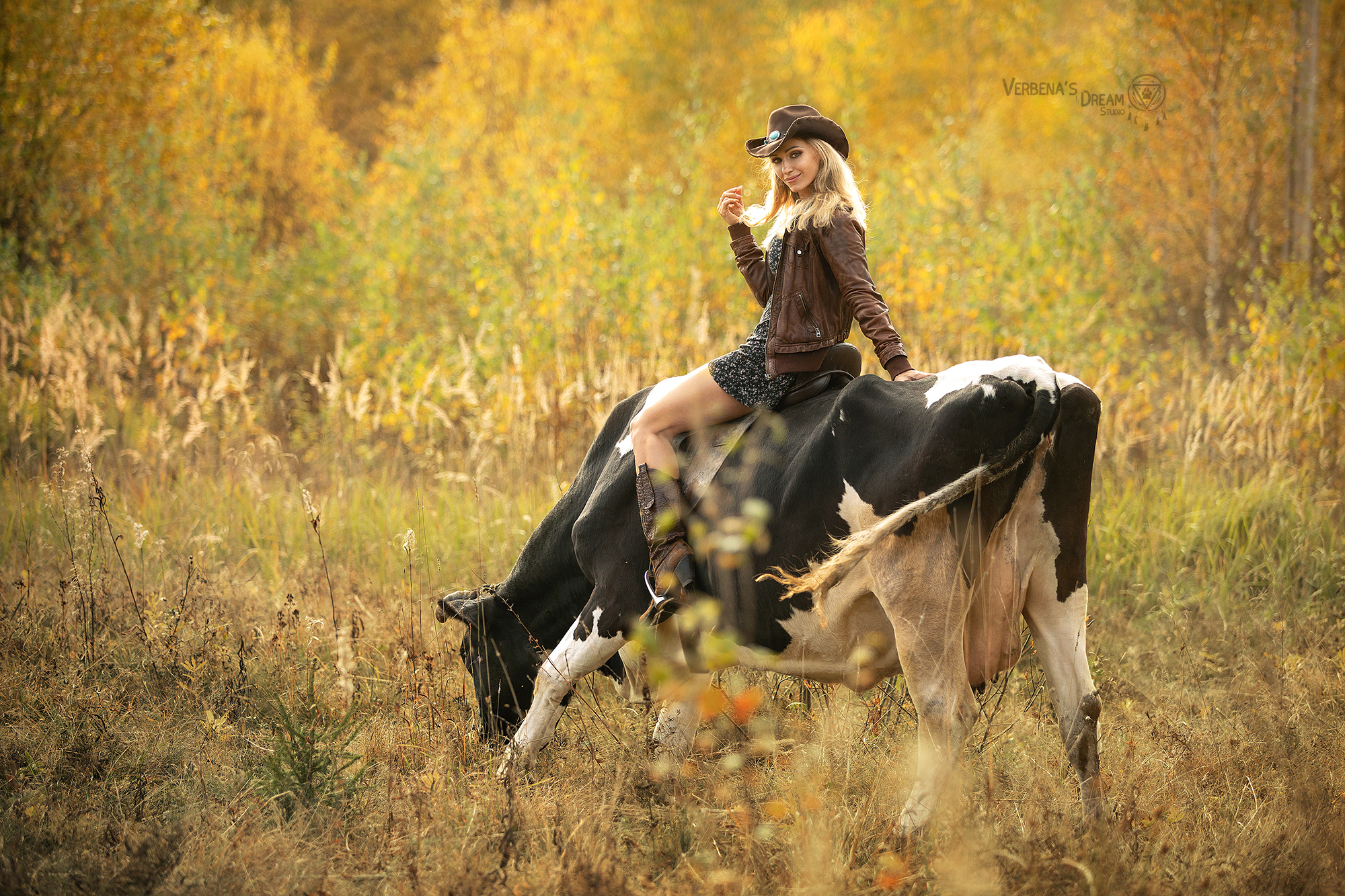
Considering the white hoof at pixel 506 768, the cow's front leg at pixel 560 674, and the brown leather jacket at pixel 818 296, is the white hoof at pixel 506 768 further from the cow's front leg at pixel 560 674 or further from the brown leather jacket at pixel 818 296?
the brown leather jacket at pixel 818 296

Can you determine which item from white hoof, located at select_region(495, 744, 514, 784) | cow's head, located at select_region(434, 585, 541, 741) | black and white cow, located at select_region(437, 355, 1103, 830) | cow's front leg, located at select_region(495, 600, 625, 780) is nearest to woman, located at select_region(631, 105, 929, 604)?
black and white cow, located at select_region(437, 355, 1103, 830)

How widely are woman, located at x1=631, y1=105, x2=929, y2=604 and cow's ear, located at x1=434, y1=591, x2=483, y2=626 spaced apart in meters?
0.94

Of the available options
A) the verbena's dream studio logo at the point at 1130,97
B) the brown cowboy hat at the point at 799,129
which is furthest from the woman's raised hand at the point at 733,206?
the verbena's dream studio logo at the point at 1130,97

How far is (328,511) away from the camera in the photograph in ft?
18.5

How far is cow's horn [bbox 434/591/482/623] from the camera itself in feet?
11.9

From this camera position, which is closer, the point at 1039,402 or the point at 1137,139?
the point at 1039,402

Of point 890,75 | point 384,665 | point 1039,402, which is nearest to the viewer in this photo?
point 1039,402

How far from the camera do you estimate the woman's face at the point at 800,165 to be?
3.04m

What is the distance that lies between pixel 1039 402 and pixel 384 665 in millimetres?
3057

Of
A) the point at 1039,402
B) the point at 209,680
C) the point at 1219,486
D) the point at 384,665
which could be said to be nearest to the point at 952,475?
the point at 1039,402

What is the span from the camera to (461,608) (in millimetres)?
3633

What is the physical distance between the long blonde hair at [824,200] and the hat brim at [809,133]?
0.7 inches

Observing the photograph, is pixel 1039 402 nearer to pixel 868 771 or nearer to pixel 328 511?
pixel 868 771

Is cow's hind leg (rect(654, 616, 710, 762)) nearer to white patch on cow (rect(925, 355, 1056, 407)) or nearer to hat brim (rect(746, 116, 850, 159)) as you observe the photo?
white patch on cow (rect(925, 355, 1056, 407))
